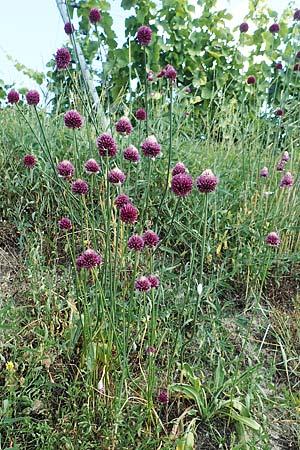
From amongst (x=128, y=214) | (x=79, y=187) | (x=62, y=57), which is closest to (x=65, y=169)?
(x=79, y=187)

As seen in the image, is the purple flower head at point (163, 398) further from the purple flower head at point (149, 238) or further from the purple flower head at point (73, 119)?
the purple flower head at point (73, 119)

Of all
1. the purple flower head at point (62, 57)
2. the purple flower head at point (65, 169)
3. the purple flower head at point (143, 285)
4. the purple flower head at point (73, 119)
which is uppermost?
the purple flower head at point (62, 57)

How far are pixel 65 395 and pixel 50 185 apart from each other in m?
1.24

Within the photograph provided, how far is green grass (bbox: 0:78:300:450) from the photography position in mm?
1883

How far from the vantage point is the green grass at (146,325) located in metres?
1.88

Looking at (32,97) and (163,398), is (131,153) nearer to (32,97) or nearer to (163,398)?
(32,97)

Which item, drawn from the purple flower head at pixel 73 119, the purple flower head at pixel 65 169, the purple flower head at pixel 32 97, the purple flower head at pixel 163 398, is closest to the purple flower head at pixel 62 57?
the purple flower head at pixel 32 97

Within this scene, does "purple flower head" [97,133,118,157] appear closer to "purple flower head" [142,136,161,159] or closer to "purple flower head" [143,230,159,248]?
"purple flower head" [142,136,161,159]

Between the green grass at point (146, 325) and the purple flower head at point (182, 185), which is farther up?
the purple flower head at point (182, 185)

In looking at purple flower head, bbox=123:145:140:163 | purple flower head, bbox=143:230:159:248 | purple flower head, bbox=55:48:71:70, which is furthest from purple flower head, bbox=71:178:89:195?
purple flower head, bbox=55:48:71:70

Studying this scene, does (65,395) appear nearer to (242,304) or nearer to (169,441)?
(169,441)

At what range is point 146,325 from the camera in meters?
2.10

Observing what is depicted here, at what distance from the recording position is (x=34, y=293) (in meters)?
2.27

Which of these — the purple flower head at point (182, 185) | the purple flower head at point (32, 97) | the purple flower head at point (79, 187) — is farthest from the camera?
the purple flower head at point (32, 97)
